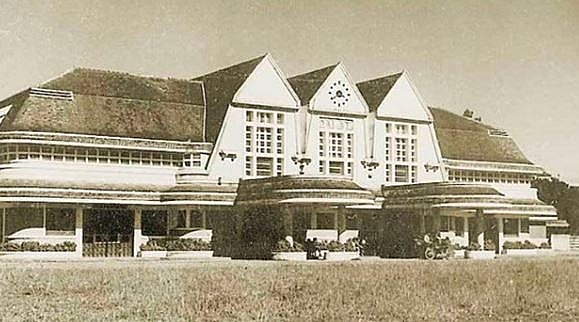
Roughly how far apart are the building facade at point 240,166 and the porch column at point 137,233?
33mm

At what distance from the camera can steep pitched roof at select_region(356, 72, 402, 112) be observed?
94.0ft

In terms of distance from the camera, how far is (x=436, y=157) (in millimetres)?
29406

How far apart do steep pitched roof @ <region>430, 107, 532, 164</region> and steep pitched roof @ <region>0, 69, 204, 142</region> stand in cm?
872

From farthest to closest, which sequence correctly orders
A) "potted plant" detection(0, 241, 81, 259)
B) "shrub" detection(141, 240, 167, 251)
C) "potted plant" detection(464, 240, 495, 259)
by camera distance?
1. "potted plant" detection(464, 240, 495, 259)
2. "shrub" detection(141, 240, 167, 251)
3. "potted plant" detection(0, 241, 81, 259)

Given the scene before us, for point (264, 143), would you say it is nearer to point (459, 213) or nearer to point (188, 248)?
point (188, 248)

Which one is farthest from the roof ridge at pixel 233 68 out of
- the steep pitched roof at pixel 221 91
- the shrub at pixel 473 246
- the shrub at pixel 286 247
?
the shrub at pixel 473 246

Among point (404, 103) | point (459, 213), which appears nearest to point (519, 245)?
point (459, 213)

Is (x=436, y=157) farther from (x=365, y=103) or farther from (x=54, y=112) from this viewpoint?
(x=54, y=112)

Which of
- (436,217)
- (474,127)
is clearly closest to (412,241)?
(436,217)

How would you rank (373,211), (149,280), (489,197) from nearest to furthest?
(149,280)
(489,197)
(373,211)

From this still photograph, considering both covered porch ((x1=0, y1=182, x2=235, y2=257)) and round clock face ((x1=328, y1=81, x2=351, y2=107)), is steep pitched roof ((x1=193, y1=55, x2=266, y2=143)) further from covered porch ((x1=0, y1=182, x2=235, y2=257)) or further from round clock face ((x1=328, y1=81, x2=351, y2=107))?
covered porch ((x1=0, y1=182, x2=235, y2=257))

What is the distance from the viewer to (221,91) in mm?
26844

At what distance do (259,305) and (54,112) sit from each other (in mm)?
14505

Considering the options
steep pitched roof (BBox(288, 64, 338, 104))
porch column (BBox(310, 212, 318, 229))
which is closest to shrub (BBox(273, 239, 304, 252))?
porch column (BBox(310, 212, 318, 229))
